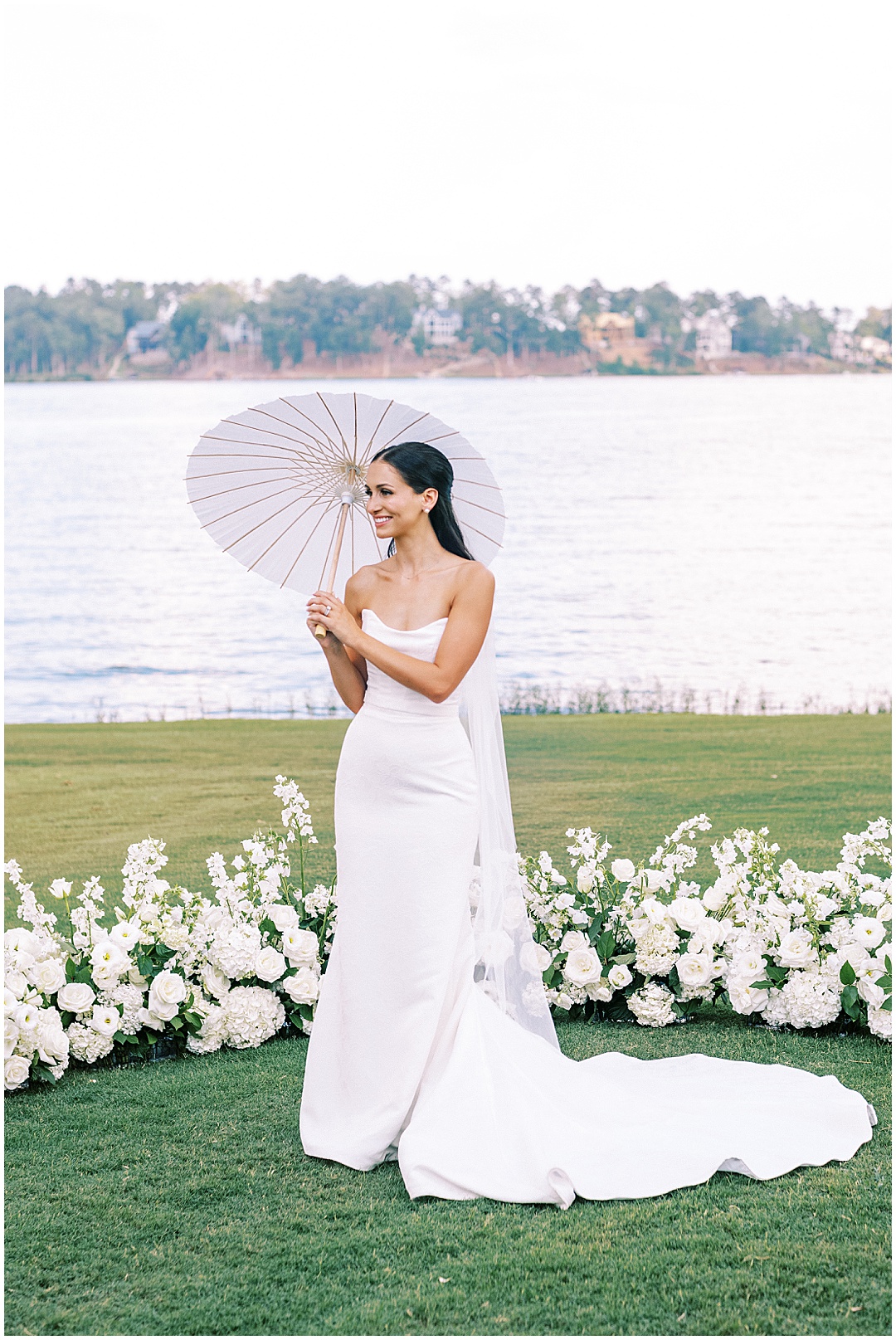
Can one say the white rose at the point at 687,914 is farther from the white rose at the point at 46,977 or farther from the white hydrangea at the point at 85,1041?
the white rose at the point at 46,977

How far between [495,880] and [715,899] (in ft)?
4.45

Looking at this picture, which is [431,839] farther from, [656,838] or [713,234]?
[713,234]

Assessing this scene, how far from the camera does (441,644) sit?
3.89 meters

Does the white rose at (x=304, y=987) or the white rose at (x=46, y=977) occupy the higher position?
the white rose at (x=46, y=977)

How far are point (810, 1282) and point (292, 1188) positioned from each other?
1.50 meters

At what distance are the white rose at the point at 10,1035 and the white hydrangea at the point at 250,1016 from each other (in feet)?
2.66

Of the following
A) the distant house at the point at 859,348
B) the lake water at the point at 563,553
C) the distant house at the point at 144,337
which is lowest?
the lake water at the point at 563,553

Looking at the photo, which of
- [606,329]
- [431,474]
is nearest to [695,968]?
[431,474]

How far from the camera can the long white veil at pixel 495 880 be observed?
4211 millimetres

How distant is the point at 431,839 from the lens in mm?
3951

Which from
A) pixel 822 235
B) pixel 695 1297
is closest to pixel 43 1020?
pixel 695 1297

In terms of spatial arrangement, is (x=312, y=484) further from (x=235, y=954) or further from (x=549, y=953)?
(x=549, y=953)

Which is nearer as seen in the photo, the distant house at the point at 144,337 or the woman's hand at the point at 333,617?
the woman's hand at the point at 333,617

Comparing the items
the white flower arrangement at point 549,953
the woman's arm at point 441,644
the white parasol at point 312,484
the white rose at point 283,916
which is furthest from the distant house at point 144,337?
the woman's arm at point 441,644
